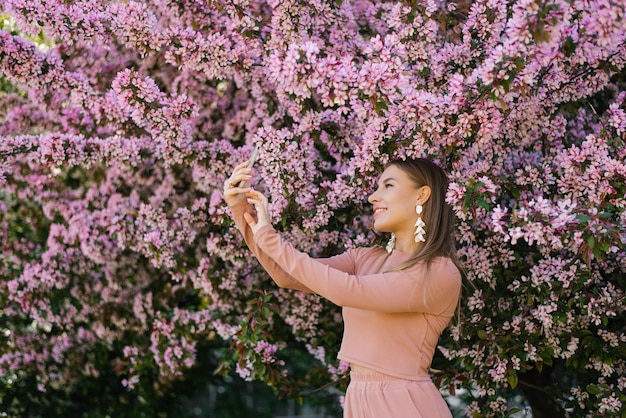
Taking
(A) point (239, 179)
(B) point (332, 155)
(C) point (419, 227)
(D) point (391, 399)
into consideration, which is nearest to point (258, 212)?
(A) point (239, 179)

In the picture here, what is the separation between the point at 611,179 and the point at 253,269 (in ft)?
7.76

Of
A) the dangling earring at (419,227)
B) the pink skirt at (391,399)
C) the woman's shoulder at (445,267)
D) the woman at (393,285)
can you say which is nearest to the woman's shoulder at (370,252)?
the woman at (393,285)

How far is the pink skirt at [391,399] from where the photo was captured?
107 inches

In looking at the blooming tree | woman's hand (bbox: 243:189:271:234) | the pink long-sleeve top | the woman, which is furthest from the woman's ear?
woman's hand (bbox: 243:189:271:234)

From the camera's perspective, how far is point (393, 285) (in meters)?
2.71

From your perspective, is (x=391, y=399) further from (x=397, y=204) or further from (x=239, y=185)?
(x=239, y=185)

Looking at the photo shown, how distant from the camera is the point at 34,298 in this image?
5.72m

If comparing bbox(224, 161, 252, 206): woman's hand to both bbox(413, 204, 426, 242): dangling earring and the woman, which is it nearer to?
the woman

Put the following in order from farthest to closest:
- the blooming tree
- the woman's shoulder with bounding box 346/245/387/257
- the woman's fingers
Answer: the woman's shoulder with bounding box 346/245/387/257 → the blooming tree → the woman's fingers

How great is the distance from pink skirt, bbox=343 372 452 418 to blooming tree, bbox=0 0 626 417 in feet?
2.14

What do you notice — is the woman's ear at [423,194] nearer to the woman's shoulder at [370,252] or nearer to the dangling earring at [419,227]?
the dangling earring at [419,227]

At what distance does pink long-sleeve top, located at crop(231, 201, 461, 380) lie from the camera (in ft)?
8.61

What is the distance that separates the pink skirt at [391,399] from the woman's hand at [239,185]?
78cm

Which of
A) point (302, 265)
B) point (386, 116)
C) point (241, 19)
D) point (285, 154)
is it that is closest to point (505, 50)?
point (386, 116)
